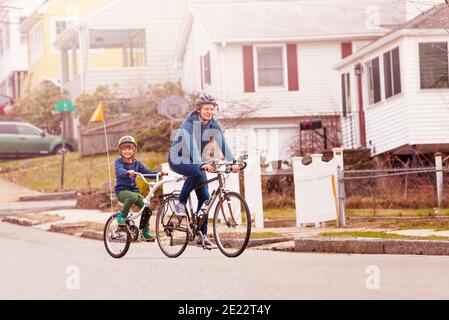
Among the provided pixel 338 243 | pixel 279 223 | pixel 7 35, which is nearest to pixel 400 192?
pixel 279 223

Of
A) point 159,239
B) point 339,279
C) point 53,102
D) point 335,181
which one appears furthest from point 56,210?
point 53,102

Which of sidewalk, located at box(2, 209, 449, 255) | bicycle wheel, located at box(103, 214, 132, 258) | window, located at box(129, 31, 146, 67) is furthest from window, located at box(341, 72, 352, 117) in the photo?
bicycle wheel, located at box(103, 214, 132, 258)

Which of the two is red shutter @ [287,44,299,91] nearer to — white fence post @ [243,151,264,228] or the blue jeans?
white fence post @ [243,151,264,228]

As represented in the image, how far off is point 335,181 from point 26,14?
50513 millimetres

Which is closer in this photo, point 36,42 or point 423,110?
point 423,110

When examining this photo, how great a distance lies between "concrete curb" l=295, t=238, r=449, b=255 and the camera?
1502cm

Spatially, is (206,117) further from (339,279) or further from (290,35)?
(290,35)

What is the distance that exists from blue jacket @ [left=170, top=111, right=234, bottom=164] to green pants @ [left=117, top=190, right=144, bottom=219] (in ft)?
4.75

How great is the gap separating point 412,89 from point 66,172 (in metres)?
12.8

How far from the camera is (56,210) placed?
1116 inches

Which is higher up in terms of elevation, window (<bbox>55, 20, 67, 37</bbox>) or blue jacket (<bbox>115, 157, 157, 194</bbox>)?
window (<bbox>55, 20, 67, 37</bbox>)

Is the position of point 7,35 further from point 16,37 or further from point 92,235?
point 92,235

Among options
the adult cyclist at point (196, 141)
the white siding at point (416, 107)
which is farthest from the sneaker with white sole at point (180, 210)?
the white siding at point (416, 107)

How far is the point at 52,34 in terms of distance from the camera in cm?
6047
